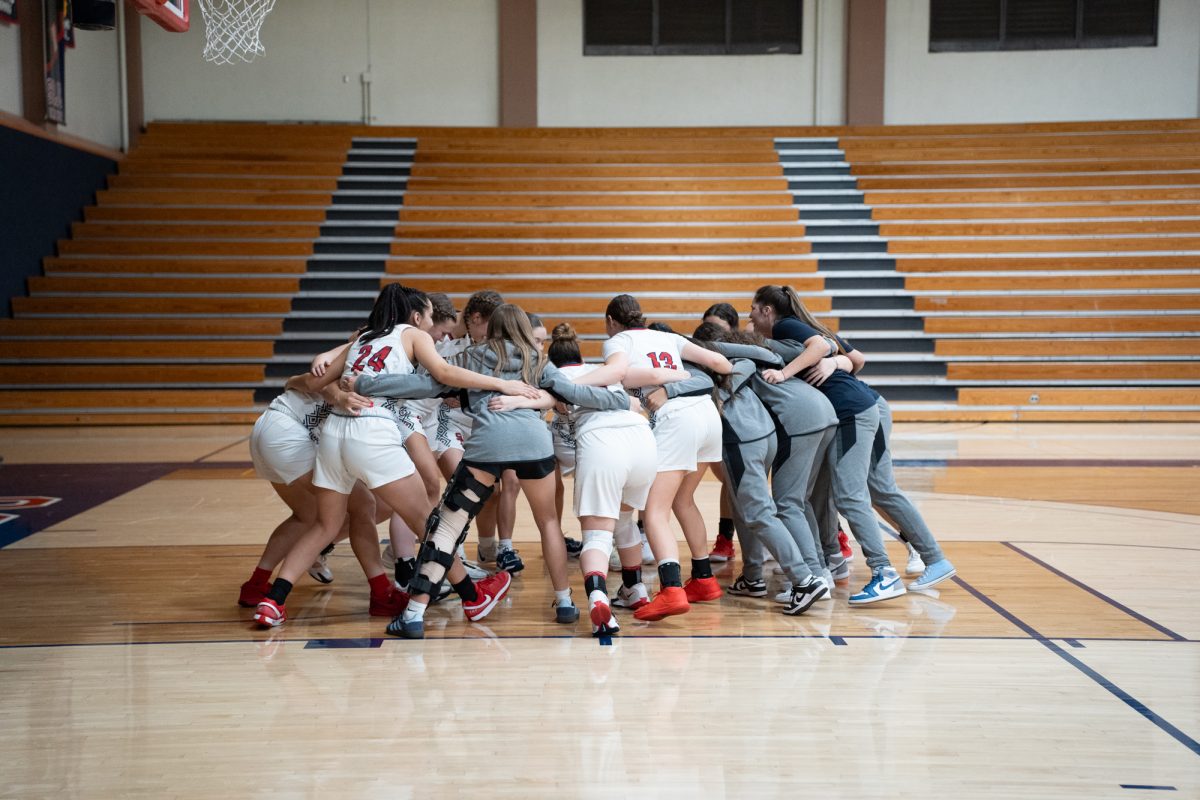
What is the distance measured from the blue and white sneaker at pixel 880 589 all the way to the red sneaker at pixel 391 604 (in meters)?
1.81

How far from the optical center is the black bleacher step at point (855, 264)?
506 inches

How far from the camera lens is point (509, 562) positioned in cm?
523

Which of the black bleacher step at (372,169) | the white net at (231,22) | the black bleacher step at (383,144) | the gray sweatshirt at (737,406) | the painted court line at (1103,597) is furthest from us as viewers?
the black bleacher step at (383,144)

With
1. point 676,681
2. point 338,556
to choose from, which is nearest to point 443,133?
point 338,556

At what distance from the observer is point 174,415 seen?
36.9 feet

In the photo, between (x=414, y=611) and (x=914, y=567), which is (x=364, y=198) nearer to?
(x=914, y=567)

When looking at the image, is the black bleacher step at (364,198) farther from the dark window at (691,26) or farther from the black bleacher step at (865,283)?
the black bleacher step at (865,283)

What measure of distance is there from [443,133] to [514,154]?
1278 mm

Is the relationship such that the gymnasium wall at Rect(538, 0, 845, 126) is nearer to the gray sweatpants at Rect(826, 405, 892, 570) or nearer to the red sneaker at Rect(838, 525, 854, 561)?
the red sneaker at Rect(838, 525, 854, 561)

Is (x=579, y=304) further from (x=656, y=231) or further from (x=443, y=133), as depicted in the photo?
(x=443, y=133)

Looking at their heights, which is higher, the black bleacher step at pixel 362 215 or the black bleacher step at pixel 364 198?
the black bleacher step at pixel 364 198

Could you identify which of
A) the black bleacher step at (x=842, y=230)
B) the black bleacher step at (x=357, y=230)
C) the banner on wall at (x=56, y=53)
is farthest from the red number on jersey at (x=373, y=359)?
the banner on wall at (x=56, y=53)

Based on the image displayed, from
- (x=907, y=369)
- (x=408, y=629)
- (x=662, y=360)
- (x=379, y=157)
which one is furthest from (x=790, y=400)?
(x=379, y=157)

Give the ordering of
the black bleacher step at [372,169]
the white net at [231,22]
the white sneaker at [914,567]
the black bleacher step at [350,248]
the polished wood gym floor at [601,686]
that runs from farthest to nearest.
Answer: the black bleacher step at [372,169]
the black bleacher step at [350,248]
the white net at [231,22]
the white sneaker at [914,567]
the polished wood gym floor at [601,686]
